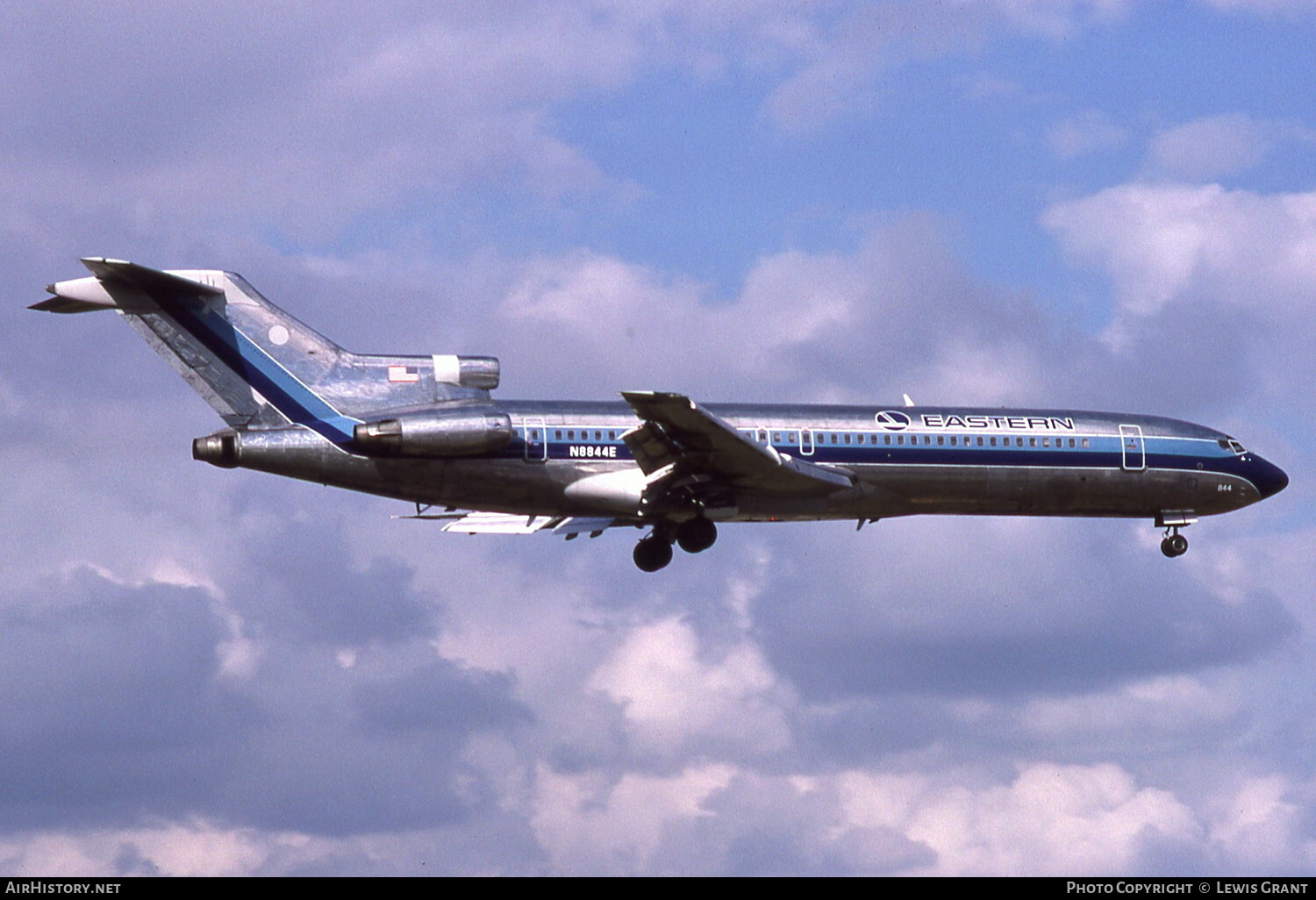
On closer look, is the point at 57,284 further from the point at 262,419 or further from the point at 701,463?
the point at 701,463

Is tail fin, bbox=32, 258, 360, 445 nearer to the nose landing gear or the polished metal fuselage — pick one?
the polished metal fuselage

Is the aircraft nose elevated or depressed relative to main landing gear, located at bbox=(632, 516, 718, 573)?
elevated

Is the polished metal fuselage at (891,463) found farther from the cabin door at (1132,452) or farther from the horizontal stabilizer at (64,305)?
the horizontal stabilizer at (64,305)

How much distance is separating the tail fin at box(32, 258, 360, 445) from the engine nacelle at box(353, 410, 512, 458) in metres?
0.90

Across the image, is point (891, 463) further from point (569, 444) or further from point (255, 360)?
point (255, 360)

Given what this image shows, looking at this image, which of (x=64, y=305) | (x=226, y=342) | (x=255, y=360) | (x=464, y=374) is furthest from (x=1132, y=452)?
(x=64, y=305)

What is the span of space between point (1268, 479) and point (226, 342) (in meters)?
25.7

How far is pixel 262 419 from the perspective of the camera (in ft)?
130

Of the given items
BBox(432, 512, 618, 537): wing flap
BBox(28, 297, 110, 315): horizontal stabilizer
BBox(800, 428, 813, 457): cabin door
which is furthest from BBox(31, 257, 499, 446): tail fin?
BBox(800, 428, 813, 457): cabin door

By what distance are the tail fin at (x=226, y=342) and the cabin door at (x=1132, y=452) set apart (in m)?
18.4

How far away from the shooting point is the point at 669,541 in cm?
4247

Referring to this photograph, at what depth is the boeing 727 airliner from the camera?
128ft

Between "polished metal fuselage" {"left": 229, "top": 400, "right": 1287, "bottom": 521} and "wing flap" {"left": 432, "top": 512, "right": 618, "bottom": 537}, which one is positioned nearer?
"polished metal fuselage" {"left": 229, "top": 400, "right": 1287, "bottom": 521}

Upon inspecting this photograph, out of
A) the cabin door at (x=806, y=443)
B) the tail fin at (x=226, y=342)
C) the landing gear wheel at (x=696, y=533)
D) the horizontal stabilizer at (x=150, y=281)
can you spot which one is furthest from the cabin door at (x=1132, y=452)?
the horizontal stabilizer at (x=150, y=281)
